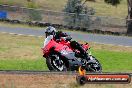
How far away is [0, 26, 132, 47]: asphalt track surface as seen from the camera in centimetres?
3373

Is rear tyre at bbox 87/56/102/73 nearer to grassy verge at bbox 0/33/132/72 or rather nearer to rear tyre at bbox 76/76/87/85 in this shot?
rear tyre at bbox 76/76/87/85

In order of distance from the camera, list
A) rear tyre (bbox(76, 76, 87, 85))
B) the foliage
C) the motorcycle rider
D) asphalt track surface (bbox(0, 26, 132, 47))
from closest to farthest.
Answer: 1. rear tyre (bbox(76, 76, 87, 85))
2. the motorcycle rider
3. asphalt track surface (bbox(0, 26, 132, 47))
4. the foliage

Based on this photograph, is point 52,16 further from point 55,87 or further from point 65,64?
point 55,87

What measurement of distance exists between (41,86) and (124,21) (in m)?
28.2

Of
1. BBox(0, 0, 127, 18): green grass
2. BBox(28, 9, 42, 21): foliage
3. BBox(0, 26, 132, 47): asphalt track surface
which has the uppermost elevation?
BBox(28, 9, 42, 21): foliage

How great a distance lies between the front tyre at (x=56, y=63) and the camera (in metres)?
16.0

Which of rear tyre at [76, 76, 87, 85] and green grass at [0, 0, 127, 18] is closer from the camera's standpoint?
rear tyre at [76, 76, 87, 85]

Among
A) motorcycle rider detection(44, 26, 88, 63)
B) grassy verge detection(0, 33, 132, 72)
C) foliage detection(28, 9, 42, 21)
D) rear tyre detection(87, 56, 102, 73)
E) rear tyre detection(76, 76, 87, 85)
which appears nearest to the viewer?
rear tyre detection(76, 76, 87, 85)

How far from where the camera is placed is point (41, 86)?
524 inches

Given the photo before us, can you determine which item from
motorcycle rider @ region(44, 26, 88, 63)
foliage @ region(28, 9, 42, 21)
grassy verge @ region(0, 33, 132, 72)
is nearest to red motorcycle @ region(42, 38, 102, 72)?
motorcycle rider @ region(44, 26, 88, 63)

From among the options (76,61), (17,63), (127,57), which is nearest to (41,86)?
(76,61)

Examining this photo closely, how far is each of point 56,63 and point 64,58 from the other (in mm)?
351

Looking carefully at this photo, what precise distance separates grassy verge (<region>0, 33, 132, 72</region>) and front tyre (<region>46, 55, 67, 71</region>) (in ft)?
16.9

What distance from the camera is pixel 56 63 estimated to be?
16.0m
